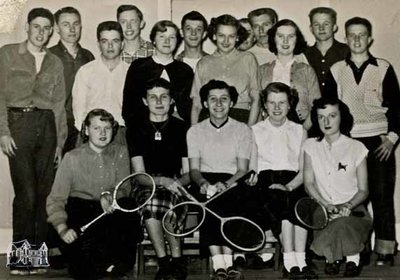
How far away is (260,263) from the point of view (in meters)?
3.18

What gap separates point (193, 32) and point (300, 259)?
118 centimetres

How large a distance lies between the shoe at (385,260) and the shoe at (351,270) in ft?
0.71

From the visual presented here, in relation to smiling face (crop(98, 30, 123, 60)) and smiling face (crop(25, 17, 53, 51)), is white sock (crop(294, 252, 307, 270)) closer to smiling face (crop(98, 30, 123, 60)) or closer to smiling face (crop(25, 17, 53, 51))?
smiling face (crop(98, 30, 123, 60))

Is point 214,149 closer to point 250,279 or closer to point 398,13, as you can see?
point 250,279

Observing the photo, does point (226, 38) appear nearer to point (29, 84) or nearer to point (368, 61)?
point (368, 61)

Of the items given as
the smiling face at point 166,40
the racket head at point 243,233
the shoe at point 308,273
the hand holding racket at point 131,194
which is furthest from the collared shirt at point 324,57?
the hand holding racket at point 131,194

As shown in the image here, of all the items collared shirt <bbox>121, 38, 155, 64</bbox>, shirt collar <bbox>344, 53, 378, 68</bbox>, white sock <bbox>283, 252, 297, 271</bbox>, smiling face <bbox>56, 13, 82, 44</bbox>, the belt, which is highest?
smiling face <bbox>56, 13, 82, 44</bbox>

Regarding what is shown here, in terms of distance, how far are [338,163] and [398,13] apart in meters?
0.79

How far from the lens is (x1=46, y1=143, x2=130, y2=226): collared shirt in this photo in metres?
3.15

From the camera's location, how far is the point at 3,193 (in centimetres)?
329

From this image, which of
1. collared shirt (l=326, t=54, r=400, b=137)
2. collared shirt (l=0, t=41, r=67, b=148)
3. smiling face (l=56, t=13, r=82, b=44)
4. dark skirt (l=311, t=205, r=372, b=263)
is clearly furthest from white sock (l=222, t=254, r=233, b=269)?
smiling face (l=56, t=13, r=82, b=44)

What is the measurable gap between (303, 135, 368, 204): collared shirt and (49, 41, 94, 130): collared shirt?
1137mm

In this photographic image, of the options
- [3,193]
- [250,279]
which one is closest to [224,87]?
[250,279]

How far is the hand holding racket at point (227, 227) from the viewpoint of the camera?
3.07 meters
